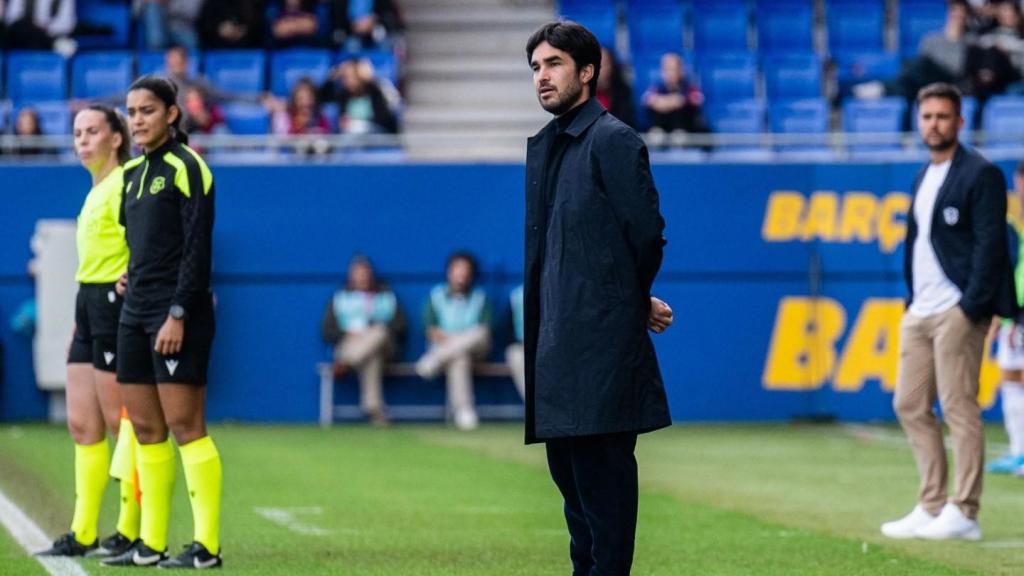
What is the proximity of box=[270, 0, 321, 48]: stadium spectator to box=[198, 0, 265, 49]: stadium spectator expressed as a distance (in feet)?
0.75

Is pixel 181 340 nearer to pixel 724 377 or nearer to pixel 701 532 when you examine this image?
pixel 701 532

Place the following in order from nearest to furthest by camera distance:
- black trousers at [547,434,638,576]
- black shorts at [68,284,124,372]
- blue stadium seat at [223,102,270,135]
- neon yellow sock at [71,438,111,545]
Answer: black trousers at [547,434,638,576]
black shorts at [68,284,124,372]
neon yellow sock at [71,438,111,545]
blue stadium seat at [223,102,270,135]

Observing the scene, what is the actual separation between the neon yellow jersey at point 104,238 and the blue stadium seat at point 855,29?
15398 mm

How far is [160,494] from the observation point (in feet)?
27.5

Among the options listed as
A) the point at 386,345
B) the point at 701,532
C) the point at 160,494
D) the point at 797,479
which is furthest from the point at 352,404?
the point at 160,494

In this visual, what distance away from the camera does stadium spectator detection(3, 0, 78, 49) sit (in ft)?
69.7

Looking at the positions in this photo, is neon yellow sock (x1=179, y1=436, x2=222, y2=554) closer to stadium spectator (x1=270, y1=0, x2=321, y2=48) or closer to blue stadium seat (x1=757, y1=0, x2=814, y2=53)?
stadium spectator (x1=270, y1=0, x2=321, y2=48)

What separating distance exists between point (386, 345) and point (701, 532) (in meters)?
9.10

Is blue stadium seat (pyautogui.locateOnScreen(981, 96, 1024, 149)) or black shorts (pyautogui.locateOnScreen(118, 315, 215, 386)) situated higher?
blue stadium seat (pyautogui.locateOnScreen(981, 96, 1024, 149))

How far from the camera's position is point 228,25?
70.1 ft

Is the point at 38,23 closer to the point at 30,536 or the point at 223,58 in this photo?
the point at 223,58

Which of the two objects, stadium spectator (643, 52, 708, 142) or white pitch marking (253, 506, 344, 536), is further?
stadium spectator (643, 52, 708, 142)

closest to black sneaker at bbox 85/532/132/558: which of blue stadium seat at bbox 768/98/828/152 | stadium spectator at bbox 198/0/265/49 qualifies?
blue stadium seat at bbox 768/98/828/152

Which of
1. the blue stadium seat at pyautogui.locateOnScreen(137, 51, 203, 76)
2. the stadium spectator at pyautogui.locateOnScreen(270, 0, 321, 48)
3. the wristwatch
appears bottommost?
the wristwatch
